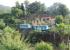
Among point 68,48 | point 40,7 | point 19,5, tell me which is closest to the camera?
point 68,48

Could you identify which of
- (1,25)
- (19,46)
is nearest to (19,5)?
(1,25)

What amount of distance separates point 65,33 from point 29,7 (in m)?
10.9

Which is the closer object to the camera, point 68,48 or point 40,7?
point 68,48

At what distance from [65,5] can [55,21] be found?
521 centimetres

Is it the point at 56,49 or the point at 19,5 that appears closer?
the point at 56,49

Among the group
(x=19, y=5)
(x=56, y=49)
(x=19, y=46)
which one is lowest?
(x=56, y=49)

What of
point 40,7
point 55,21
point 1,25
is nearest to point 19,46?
point 1,25

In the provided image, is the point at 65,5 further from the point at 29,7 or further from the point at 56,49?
the point at 56,49

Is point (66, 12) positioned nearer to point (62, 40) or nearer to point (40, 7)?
point (40, 7)

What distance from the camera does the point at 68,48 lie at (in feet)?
22.6

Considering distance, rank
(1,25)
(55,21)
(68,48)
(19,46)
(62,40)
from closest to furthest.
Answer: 1. (19,46)
2. (68,48)
3. (62,40)
4. (1,25)
5. (55,21)

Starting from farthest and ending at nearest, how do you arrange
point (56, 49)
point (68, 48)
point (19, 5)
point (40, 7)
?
point (40, 7) < point (19, 5) < point (56, 49) < point (68, 48)

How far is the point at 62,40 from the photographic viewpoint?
27.9 feet

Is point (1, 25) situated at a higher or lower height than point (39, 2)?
lower
